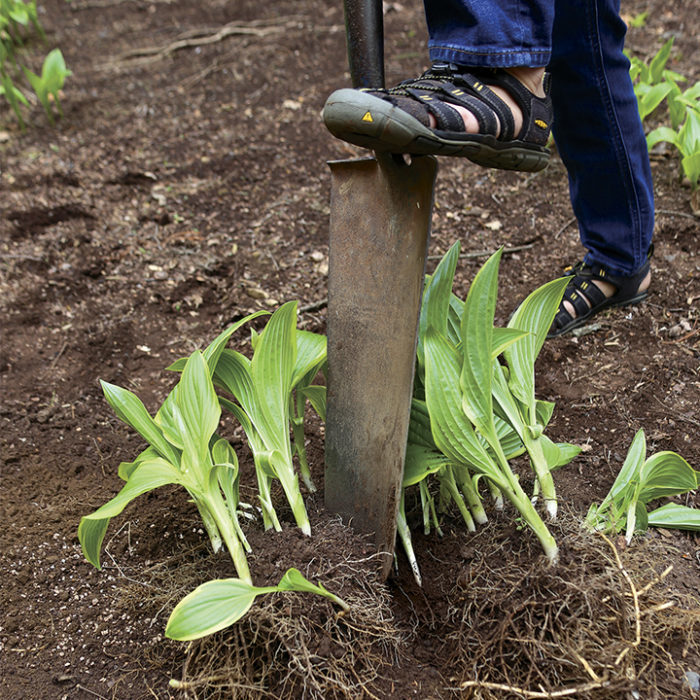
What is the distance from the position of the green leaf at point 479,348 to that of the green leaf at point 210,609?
20.6 inches

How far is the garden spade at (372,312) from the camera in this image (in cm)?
129

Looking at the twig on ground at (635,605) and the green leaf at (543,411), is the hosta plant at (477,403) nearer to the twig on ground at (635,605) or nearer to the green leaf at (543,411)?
the green leaf at (543,411)

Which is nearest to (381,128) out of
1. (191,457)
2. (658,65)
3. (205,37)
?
(191,457)

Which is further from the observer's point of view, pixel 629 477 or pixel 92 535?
pixel 629 477

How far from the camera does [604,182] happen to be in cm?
206

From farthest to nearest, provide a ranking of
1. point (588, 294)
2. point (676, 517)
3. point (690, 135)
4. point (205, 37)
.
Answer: point (205, 37) → point (690, 135) → point (588, 294) → point (676, 517)

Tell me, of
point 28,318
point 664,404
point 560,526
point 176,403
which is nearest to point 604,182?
point 664,404

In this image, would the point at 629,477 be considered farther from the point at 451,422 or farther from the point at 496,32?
the point at 496,32

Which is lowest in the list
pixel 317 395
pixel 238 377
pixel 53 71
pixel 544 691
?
pixel 544 691

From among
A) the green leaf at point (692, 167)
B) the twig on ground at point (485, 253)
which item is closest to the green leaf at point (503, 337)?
the twig on ground at point (485, 253)

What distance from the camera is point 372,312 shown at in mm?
1350

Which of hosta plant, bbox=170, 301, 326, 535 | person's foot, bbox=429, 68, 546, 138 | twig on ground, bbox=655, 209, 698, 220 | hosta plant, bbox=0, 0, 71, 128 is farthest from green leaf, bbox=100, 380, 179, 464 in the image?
hosta plant, bbox=0, 0, 71, 128

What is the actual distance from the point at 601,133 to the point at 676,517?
115 centimetres

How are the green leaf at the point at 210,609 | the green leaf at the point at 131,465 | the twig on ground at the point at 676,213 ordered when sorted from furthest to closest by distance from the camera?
1. the twig on ground at the point at 676,213
2. the green leaf at the point at 131,465
3. the green leaf at the point at 210,609
